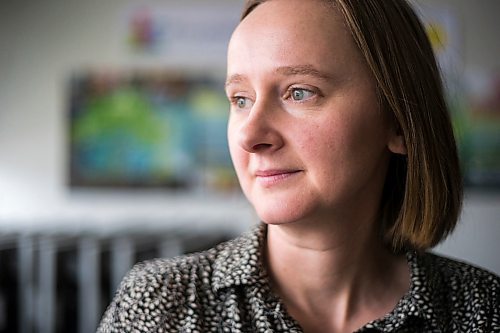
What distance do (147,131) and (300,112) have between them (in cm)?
279

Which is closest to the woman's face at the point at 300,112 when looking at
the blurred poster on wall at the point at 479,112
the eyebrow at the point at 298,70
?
the eyebrow at the point at 298,70

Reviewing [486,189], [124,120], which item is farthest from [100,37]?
[486,189]

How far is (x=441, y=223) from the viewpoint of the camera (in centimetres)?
115

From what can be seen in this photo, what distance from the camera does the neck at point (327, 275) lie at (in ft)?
3.41

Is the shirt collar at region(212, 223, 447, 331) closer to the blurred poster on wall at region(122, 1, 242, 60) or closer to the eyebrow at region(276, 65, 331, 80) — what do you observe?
the eyebrow at region(276, 65, 331, 80)

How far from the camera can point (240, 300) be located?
1032mm

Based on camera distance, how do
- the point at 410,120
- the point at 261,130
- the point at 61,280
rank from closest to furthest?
the point at 261,130, the point at 410,120, the point at 61,280

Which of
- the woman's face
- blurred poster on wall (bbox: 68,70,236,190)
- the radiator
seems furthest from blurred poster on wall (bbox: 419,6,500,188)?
the woman's face

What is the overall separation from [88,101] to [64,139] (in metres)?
0.24

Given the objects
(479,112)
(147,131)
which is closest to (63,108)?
(147,131)

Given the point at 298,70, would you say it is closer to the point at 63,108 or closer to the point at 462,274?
the point at 462,274

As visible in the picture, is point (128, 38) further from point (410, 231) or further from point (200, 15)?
point (410, 231)

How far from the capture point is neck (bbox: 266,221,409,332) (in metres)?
1.04

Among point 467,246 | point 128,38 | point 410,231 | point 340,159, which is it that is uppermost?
point 128,38
